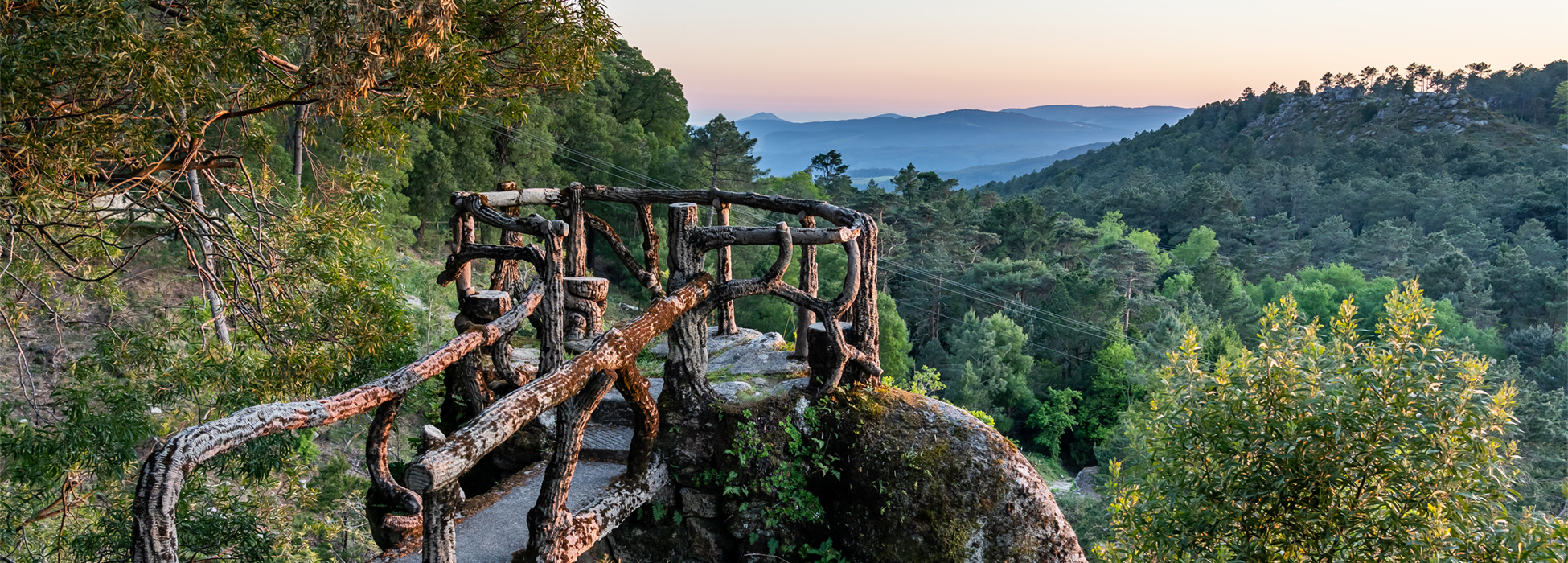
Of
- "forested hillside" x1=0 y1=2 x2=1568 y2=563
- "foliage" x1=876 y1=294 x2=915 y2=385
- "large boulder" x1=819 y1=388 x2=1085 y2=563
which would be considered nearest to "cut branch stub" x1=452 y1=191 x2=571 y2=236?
"forested hillside" x1=0 y1=2 x2=1568 y2=563

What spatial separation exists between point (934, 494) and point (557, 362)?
312 cm

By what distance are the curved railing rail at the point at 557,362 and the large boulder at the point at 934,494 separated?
549 millimetres

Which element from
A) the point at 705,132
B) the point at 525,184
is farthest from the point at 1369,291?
the point at 525,184

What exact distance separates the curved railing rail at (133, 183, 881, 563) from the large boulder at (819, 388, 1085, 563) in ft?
1.80

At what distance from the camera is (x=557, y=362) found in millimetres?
6781

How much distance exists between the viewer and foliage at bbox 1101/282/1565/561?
5.99 meters

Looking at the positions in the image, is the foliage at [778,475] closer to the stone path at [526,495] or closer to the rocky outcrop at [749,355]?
the stone path at [526,495]

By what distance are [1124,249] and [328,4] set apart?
2385 inches

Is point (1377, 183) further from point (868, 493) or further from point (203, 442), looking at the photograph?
point (203, 442)

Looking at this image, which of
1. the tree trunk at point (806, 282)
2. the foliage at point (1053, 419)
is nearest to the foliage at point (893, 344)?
the foliage at point (1053, 419)

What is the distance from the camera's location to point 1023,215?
66.8 meters

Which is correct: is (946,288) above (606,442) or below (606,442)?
below

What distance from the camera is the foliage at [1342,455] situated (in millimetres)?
5992

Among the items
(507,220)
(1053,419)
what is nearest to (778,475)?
(507,220)
